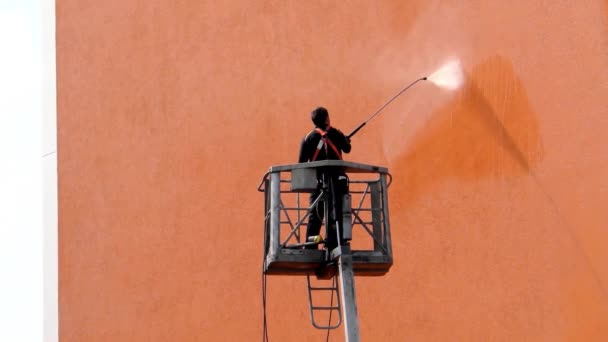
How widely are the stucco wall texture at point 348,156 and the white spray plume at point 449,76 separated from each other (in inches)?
3.7

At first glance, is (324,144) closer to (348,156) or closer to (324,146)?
(324,146)

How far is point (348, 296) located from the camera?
7.89 meters

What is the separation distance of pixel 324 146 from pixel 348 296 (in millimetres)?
1647

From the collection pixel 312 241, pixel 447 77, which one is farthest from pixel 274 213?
pixel 447 77

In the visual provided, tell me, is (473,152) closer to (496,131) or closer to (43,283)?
(496,131)

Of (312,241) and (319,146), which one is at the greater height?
(319,146)

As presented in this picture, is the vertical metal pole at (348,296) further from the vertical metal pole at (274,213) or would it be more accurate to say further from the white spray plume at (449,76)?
the white spray plume at (449,76)

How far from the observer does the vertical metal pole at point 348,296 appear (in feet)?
25.6

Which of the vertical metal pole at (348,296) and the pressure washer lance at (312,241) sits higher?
the pressure washer lance at (312,241)

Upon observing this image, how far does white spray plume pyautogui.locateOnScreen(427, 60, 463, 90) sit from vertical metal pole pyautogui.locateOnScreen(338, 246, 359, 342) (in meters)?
3.78

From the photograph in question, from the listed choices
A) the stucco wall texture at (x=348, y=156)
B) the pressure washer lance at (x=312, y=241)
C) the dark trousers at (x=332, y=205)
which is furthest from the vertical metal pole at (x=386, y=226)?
the stucco wall texture at (x=348, y=156)

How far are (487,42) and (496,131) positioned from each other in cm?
99

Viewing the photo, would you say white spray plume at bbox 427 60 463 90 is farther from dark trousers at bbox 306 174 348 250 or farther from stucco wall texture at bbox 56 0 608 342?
dark trousers at bbox 306 174 348 250

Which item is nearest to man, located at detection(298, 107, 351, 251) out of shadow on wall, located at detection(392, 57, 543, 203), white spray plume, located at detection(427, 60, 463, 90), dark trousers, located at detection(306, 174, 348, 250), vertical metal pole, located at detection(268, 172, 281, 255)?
dark trousers, located at detection(306, 174, 348, 250)
